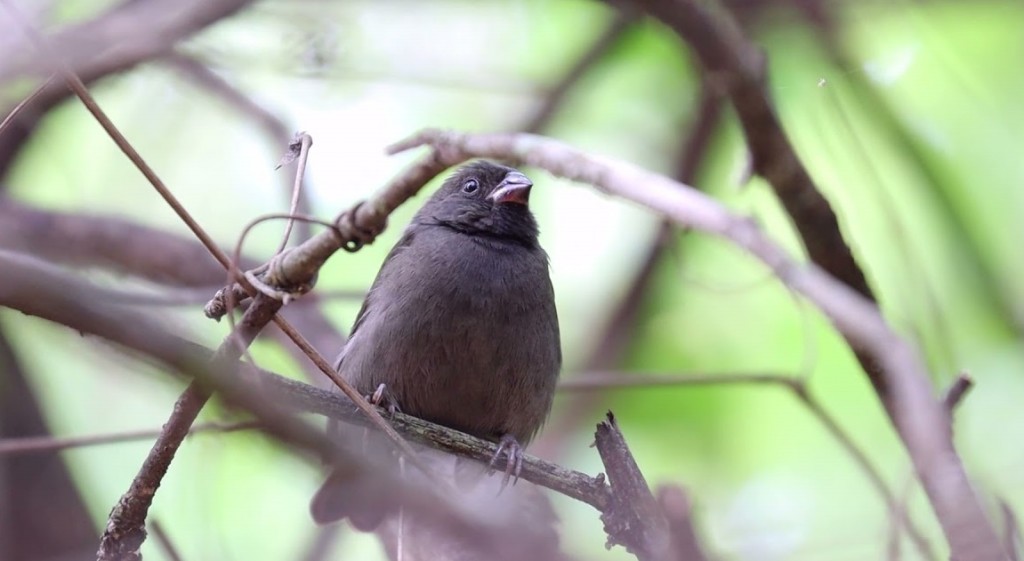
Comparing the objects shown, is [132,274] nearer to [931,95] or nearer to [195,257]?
[195,257]

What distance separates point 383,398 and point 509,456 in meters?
0.59

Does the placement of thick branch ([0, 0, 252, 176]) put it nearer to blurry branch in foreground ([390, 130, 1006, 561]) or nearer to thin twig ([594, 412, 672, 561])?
blurry branch in foreground ([390, 130, 1006, 561])

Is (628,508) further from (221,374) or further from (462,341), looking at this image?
(462,341)

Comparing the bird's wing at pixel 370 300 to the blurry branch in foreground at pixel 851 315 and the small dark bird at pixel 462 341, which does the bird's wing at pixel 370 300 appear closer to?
the small dark bird at pixel 462 341

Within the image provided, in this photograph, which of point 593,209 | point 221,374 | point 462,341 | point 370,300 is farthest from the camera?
point 593,209

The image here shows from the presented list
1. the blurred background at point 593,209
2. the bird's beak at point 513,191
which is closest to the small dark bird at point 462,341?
the bird's beak at point 513,191

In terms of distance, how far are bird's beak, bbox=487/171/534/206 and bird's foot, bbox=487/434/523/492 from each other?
106 cm

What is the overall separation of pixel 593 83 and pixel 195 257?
2234 millimetres

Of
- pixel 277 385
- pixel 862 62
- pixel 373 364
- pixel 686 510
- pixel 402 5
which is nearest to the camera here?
pixel 686 510

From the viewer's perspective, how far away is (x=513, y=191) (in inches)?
192

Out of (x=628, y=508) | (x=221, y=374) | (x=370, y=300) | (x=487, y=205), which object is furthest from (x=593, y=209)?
(x=221, y=374)

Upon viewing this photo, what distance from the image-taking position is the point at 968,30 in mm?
5180

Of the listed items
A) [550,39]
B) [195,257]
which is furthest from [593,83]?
[195,257]

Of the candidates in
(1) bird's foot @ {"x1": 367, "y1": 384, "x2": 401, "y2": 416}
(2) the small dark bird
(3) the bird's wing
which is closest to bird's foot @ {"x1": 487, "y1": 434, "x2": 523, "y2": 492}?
(2) the small dark bird
